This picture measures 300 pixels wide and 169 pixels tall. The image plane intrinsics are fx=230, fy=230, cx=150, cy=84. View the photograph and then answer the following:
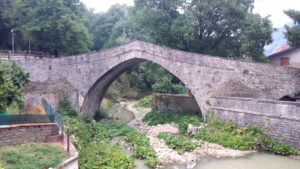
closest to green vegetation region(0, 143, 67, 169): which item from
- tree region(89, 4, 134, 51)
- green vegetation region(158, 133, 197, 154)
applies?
green vegetation region(158, 133, 197, 154)

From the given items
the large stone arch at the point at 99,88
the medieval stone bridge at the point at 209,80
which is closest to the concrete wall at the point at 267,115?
the medieval stone bridge at the point at 209,80

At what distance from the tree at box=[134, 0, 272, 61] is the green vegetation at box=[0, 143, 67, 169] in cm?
1200

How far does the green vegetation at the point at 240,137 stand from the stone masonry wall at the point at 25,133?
23.2ft

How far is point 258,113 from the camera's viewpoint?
10.4 metres

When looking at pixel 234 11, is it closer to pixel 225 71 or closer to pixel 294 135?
pixel 225 71

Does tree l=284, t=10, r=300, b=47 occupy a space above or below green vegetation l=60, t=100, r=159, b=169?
above

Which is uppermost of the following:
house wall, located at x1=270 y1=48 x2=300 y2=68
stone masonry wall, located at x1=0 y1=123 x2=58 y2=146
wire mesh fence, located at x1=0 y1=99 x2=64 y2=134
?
house wall, located at x1=270 y1=48 x2=300 y2=68

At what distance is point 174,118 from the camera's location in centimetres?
1580

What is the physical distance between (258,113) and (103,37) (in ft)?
98.1

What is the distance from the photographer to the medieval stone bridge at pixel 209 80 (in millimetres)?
10109

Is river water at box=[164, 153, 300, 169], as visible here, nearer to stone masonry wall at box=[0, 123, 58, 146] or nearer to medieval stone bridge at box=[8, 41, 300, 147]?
medieval stone bridge at box=[8, 41, 300, 147]

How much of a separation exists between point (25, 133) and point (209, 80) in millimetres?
9186

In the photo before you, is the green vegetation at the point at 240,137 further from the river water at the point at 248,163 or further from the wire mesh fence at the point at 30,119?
the wire mesh fence at the point at 30,119

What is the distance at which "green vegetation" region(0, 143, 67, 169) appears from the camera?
5949 mm
